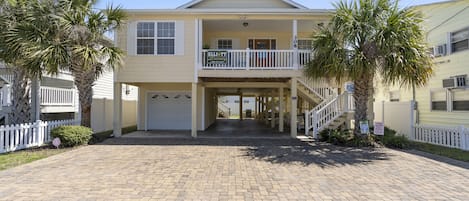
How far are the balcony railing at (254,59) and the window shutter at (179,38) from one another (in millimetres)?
999

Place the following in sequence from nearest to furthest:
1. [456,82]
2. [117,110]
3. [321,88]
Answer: [456,82] < [117,110] < [321,88]

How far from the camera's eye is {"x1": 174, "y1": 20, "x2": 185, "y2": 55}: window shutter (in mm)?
13555

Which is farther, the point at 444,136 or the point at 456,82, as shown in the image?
the point at 456,82

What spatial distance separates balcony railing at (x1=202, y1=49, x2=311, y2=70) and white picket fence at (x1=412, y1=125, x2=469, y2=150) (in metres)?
5.58

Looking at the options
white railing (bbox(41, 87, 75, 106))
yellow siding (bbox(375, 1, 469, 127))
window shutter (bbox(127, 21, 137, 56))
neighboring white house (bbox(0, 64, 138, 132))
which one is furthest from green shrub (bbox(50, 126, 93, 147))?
yellow siding (bbox(375, 1, 469, 127))

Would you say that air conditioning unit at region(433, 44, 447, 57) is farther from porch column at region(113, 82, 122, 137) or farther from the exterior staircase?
→ porch column at region(113, 82, 122, 137)

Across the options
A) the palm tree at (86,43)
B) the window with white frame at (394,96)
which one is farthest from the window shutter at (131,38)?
the window with white frame at (394,96)

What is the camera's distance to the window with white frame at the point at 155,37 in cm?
1364

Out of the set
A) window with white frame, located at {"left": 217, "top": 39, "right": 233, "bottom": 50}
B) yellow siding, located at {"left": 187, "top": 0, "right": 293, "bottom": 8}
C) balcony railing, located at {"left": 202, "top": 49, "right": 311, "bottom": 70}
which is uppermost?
yellow siding, located at {"left": 187, "top": 0, "right": 293, "bottom": 8}

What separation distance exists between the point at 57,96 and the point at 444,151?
16.5 m

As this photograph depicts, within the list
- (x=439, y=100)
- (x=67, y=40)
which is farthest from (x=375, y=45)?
(x=67, y=40)

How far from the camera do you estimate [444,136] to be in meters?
11.3

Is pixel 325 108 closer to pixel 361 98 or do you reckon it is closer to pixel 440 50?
pixel 361 98

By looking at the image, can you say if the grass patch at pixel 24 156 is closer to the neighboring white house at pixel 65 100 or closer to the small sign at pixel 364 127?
the neighboring white house at pixel 65 100
